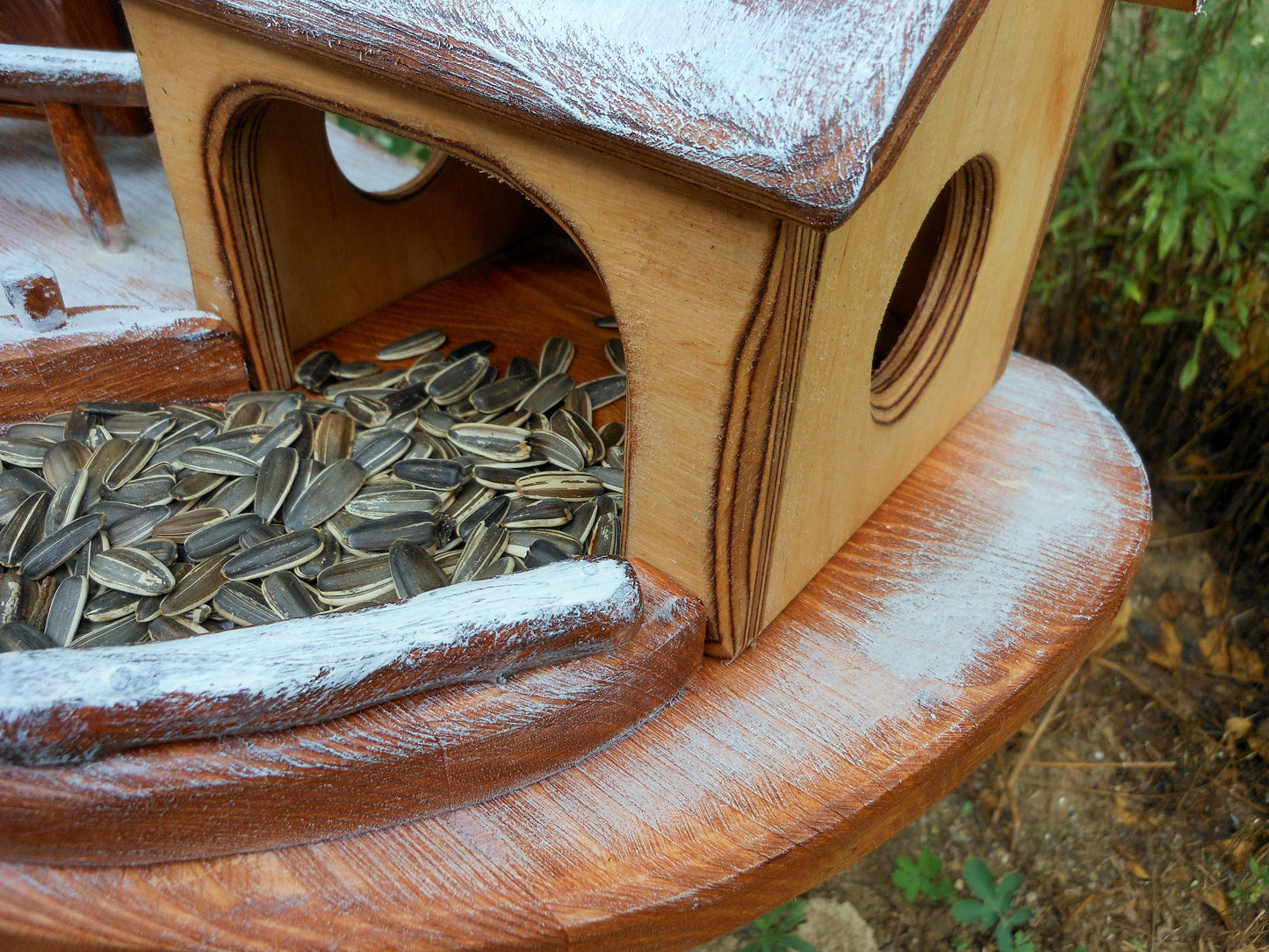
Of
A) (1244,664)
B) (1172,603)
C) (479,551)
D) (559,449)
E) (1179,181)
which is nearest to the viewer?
(479,551)

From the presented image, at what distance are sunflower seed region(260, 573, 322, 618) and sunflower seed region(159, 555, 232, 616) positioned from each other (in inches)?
1.6

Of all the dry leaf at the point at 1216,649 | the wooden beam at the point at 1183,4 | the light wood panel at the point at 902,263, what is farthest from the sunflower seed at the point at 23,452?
the dry leaf at the point at 1216,649

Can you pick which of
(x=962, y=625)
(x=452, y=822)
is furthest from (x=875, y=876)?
(x=452, y=822)

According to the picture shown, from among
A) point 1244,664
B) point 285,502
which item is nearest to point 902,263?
point 285,502

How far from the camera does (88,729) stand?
53 cm

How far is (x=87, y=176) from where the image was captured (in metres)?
1.12

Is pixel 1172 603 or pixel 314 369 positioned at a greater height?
pixel 314 369

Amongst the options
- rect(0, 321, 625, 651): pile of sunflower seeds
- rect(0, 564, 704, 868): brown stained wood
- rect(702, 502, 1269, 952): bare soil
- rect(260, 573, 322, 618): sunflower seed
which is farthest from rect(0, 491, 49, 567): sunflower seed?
rect(702, 502, 1269, 952): bare soil

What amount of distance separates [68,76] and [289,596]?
0.67 m

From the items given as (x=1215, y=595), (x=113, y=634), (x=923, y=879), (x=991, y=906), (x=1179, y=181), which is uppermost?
(x=1179, y=181)

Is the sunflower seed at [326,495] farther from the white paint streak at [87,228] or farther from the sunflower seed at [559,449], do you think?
the white paint streak at [87,228]

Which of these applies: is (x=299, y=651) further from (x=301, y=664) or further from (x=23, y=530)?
(x=23, y=530)

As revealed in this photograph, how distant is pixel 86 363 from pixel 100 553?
9.8 inches

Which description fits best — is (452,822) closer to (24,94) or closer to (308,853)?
(308,853)
